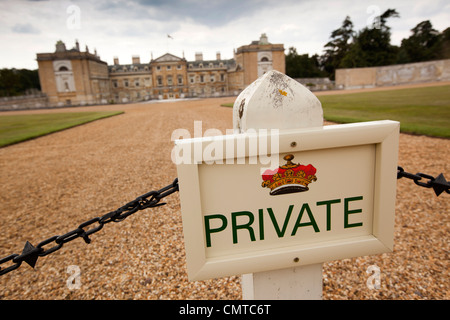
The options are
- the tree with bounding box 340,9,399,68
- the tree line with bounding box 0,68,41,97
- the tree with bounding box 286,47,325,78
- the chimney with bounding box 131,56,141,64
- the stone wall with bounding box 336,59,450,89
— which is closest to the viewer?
the stone wall with bounding box 336,59,450,89

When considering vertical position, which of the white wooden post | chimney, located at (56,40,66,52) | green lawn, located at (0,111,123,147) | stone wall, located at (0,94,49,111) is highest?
chimney, located at (56,40,66,52)

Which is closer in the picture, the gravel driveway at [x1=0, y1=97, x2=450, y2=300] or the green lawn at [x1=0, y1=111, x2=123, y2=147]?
the gravel driveway at [x1=0, y1=97, x2=450, y2=300]

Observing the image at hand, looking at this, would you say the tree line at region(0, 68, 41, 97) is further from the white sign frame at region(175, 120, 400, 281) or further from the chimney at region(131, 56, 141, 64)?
the white sign frame at region(175, 120, 400, 281)

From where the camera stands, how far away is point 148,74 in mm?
68375

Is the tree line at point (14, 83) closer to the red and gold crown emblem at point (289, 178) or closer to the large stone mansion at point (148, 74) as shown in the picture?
the large stone mansion at point (148, 74)

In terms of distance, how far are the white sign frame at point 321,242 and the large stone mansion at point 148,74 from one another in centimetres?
5354

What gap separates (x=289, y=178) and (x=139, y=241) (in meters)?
3.14

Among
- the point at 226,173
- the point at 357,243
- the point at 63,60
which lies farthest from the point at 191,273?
the point at 63,60

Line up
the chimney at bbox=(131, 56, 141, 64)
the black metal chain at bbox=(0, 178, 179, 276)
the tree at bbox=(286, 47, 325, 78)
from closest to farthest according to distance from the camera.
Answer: the black metal chain at bbox=(0, 178, 179, 276) → the tree at bbox=(286, 47, 325, 78) → the chimney at bbox=(131, 56, 141, 64)

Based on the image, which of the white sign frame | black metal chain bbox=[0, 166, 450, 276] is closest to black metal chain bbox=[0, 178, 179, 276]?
black metal chain bbox=[0, 166, 450, 276]

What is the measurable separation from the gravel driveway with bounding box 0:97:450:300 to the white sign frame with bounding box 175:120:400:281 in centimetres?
170

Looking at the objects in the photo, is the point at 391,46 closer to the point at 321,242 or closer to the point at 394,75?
the point at 394,75

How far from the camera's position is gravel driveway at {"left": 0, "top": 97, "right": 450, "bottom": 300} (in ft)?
9.19

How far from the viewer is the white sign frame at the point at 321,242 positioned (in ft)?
3.58
